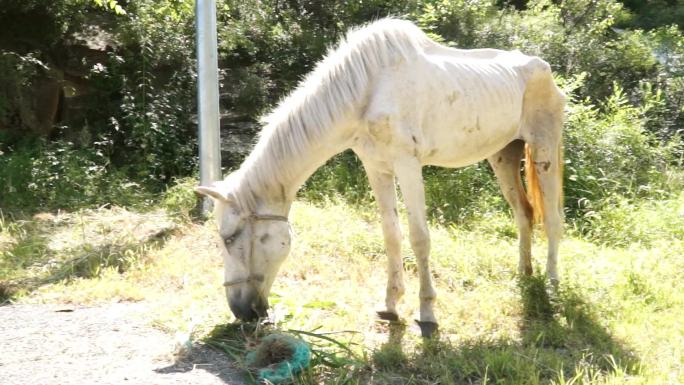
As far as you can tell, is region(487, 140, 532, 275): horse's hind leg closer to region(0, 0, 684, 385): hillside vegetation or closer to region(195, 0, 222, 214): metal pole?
region(0, 0, 684, 385): hillside vegetation

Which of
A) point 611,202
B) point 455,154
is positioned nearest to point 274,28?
point 611,202

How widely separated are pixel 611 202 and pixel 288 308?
4.17m

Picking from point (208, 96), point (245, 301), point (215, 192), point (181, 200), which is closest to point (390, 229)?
point (245, 301)

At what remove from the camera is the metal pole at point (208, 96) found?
6992mm

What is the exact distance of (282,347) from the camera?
3662 millimetres

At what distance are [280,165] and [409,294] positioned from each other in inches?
64.6

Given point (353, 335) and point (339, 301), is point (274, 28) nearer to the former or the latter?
point (339, 301)

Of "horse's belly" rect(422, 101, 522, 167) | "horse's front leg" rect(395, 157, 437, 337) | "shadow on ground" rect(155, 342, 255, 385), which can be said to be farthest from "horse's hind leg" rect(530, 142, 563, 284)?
"shadow on ground" rect(155, 342, 255, 385)

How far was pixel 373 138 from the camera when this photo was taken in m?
4.16

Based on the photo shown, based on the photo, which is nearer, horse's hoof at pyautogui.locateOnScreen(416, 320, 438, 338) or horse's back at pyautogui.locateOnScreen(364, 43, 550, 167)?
horse's back at pyautogui.locateOnScreen(364, 43, 550, 167)

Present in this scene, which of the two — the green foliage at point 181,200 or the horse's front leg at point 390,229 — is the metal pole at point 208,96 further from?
the horse's front leg at point 390,229

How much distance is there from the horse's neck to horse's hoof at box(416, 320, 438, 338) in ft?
3.75

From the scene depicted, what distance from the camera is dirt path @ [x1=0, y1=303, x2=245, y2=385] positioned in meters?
3.49

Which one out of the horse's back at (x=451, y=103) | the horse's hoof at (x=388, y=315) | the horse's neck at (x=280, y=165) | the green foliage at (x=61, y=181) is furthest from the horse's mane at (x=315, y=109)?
the green foliage at (x=61, y=181)
